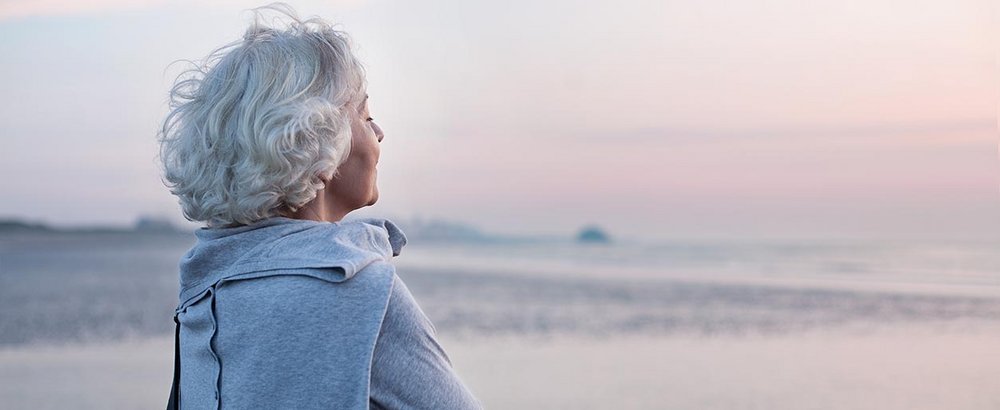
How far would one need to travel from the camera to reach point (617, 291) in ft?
48.1

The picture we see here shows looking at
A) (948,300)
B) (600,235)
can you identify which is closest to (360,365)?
(948,300)

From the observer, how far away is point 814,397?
7.04 meters

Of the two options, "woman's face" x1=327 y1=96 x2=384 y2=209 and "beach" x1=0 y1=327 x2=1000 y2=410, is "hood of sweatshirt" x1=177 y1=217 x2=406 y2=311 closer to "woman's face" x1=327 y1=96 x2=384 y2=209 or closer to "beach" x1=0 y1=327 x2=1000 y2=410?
"woman's face" x1=327 y1=96 x2=384 y2=209

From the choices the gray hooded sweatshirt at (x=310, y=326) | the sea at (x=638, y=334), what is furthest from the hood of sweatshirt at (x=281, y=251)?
the sea at (x=638, y=334)

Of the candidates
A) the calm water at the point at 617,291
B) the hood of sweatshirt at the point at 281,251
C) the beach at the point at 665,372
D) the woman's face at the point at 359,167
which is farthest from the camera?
the calm water at the point at 617,291

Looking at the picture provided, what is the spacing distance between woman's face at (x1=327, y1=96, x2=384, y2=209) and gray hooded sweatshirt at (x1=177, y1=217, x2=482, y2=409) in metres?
0.10

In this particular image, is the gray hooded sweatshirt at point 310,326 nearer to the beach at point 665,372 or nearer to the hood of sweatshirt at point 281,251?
the hood of sweatshirt at point 281,251

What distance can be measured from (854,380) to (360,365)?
6.77 metres

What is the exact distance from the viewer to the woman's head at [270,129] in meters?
1.59

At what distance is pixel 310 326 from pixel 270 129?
0.96 feet

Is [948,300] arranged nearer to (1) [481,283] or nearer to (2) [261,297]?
(1) [481,283]

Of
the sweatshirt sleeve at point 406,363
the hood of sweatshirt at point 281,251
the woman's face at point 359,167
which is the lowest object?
the sweatshirt sleeve at point 406,363

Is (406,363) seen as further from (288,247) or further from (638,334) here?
(638,334)

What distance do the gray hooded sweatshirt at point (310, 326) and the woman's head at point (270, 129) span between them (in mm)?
65
